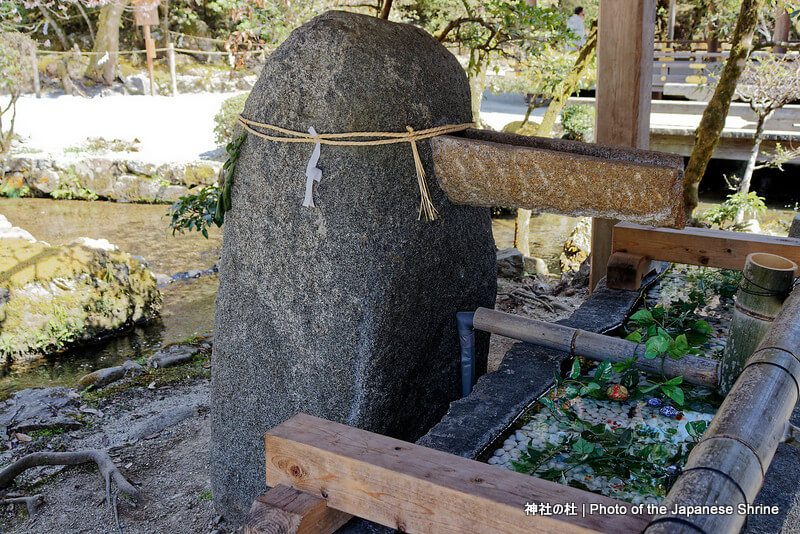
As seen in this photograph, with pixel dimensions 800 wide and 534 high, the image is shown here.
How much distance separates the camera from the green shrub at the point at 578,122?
12.6 meters

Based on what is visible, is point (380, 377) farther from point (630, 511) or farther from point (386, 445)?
point (630, 511)

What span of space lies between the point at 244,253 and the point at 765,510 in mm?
1966

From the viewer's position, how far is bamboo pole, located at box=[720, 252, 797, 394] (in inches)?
89.3

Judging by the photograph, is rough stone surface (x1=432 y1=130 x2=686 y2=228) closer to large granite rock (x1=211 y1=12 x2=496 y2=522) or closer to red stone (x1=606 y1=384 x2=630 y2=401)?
large granite rock (x1=211 y1=12 x2=496 y2=522)

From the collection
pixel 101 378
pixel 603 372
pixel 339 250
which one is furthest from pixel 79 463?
pixel 603 372

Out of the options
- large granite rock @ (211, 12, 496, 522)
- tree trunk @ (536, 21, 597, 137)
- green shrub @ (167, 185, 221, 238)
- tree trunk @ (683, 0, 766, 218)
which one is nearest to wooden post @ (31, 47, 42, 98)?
tree trunk @ (536, 21, 597, 137)

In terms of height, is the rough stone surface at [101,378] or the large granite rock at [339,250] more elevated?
the large granite rock at [339,250]

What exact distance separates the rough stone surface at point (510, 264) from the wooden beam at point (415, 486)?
563 centimetres

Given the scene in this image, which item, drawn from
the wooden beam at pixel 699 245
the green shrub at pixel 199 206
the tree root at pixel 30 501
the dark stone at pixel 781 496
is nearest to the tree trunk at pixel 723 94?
the wooden beam at pixel 699 245

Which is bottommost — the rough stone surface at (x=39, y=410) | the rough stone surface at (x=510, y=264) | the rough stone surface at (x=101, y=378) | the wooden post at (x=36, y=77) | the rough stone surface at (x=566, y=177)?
the rough stone surface at (x=101, y=378)

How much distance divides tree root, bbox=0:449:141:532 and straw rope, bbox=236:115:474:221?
2.17 metres

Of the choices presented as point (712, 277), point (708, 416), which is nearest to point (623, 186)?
point (708, 416)

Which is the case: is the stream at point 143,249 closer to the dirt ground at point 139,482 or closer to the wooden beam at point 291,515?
the dirt ground at point 139,482

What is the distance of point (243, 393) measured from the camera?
2617 mm
